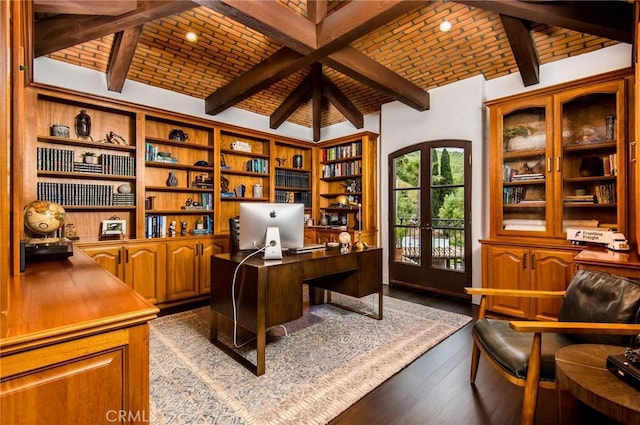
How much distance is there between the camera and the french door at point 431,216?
3.96 m

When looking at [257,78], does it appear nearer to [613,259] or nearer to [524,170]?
[524,170]

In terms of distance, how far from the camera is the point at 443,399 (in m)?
1.89

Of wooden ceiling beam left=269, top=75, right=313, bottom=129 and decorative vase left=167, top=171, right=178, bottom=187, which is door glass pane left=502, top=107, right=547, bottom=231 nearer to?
wooden ceiling beam left=269, top=75, right=313, bottom=129

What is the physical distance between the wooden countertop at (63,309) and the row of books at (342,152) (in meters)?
4.18

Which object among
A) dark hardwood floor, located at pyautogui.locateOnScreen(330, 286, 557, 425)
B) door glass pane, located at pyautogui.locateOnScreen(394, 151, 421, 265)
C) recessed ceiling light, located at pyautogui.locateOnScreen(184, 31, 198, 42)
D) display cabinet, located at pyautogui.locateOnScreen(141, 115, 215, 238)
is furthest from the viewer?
door glass pane, located at pyautogui.locateOnScreen(394, 151, 421, 265)

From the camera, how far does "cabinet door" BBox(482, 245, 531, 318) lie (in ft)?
10.3

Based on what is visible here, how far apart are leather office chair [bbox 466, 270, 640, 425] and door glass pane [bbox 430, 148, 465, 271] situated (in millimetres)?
2119

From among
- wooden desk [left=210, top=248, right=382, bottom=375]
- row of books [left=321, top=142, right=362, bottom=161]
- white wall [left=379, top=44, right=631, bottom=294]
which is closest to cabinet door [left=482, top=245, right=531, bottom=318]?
white wall [left=379, top=44, right=631, bottom=294]

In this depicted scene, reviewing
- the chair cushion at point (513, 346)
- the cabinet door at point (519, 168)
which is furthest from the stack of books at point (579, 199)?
the chair cushion at point (513, 346)

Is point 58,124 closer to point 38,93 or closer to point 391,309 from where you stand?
point 38,93

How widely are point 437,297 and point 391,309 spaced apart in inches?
35.5

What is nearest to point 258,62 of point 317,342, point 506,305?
point 317,342

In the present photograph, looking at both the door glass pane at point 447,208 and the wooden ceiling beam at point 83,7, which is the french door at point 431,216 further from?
the wooden ceiling beam at point 83,7

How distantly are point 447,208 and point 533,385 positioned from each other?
2895 mm
